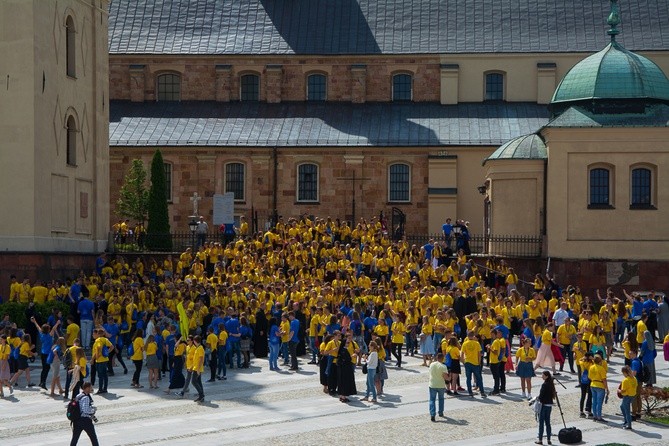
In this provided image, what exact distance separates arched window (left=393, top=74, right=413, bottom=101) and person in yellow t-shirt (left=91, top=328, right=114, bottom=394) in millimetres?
36093

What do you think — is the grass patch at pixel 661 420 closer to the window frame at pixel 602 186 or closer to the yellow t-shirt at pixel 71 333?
the yellow t-shirt at pixel 71 333

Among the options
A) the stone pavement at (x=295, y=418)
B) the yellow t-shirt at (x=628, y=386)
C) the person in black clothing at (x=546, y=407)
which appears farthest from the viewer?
the yellow t-shirt at (x=628, y=386)

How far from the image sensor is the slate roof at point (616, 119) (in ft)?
166

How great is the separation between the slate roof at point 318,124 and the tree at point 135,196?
341 cm

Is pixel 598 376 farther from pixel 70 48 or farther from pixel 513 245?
pixel 70 48

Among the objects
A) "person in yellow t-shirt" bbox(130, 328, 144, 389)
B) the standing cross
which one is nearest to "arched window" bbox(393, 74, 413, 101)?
the standing cross

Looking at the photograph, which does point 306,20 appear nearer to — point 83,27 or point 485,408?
point 83,27

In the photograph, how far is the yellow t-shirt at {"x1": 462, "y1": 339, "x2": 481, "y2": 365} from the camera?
104 feet

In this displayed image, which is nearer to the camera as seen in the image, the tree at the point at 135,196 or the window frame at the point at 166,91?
the tree at the point at 135,196

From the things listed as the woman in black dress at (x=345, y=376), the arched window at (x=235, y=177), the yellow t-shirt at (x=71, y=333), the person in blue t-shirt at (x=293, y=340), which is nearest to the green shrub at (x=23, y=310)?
the yellow t-shirt at (x=71, y=333)

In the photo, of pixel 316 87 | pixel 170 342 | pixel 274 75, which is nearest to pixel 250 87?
pixel 274 75

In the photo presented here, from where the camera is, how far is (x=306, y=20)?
2692 inches

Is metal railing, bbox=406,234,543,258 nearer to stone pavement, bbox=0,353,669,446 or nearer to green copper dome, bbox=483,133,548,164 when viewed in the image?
green copper dome, bbox=483,133,548,164

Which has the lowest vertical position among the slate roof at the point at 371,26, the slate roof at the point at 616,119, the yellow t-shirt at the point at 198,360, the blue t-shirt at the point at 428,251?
the yellow t-shirt at the point at 198,360
